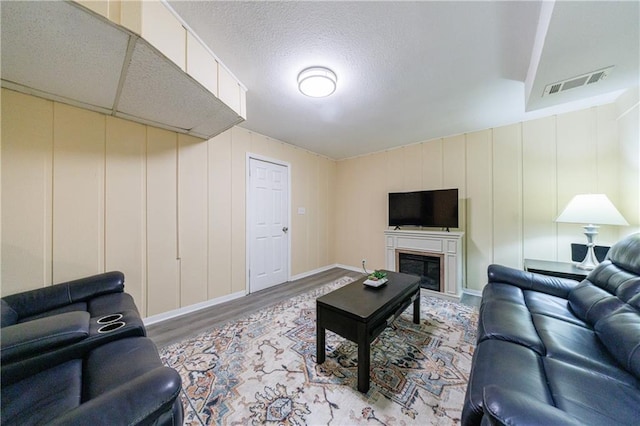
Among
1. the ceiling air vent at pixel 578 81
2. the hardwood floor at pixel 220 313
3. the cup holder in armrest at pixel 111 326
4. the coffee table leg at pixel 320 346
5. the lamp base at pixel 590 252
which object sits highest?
the ceiling air vent at pixel 578 81

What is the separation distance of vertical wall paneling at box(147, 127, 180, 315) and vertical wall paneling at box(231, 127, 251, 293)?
2.41 ft

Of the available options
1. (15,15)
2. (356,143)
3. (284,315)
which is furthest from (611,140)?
(15,15)

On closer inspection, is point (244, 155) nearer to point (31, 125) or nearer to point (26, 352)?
point (31, 125)

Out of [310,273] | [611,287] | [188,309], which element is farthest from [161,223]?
→ [611,287]

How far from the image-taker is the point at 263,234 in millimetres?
3654

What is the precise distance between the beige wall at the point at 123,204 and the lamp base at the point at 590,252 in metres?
4.12

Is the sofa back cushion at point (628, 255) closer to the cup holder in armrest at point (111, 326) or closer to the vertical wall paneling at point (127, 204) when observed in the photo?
the cup holder in armrest at point (111, 326)

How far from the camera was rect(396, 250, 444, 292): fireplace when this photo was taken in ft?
11.0

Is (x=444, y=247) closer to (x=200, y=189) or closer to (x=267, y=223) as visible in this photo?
(x=267, y=223)

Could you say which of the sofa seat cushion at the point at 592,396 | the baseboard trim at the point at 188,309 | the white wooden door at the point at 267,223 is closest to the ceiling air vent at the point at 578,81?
the sofa seat cushion at the point at 592,396

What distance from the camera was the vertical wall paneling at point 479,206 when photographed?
3283 millimetres

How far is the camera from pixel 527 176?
2.99 meters

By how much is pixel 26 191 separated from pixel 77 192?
289mm

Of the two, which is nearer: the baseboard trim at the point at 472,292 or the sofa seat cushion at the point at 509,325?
the sofa seat cushion at the point at 509,325
